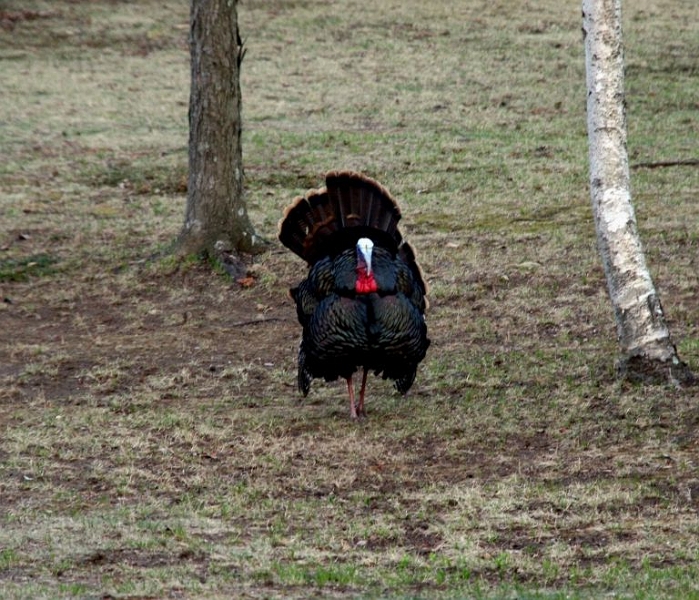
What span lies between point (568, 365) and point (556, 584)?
3159 millimetres

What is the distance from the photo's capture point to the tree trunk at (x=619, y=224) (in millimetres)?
7418

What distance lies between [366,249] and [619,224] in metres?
1.53

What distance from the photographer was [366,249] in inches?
281

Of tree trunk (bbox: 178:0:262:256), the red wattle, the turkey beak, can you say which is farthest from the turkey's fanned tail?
tree trunk (bbox: 178:0:262:256)

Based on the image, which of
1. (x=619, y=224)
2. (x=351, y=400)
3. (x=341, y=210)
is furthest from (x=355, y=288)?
(x=619, y=224)

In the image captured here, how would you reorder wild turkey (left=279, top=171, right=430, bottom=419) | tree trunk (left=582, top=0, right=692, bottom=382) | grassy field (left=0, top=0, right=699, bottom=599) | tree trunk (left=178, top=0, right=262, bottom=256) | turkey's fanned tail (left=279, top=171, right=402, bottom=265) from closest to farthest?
grassy field (left=0, top=0, right=699, bottom=599), wild turkey (left=279, top=171, right=430, bottom=419), tree trunk (left=582, top=0, right=692, bottom=382), turkey's fanned tail (left=279, top=171, right=402, bottom=265), tree trunk (left=178, top=0, right=262, bottom=256)

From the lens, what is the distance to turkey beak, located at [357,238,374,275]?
7.09m

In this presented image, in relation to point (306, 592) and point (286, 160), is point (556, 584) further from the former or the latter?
point (286, 160)

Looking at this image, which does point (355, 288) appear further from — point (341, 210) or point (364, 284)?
point (341, 210)

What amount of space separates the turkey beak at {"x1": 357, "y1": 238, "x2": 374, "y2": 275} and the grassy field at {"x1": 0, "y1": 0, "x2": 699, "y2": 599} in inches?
36.4

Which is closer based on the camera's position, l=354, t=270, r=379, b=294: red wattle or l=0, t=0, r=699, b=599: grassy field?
l=0, t=0, r=699, b=599: grassy field

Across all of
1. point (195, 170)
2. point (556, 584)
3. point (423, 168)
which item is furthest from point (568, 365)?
point (423, 168)

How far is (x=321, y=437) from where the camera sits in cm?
710

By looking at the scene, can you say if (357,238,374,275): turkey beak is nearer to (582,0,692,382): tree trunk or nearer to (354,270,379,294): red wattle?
(354,270,379,294): red wattle
